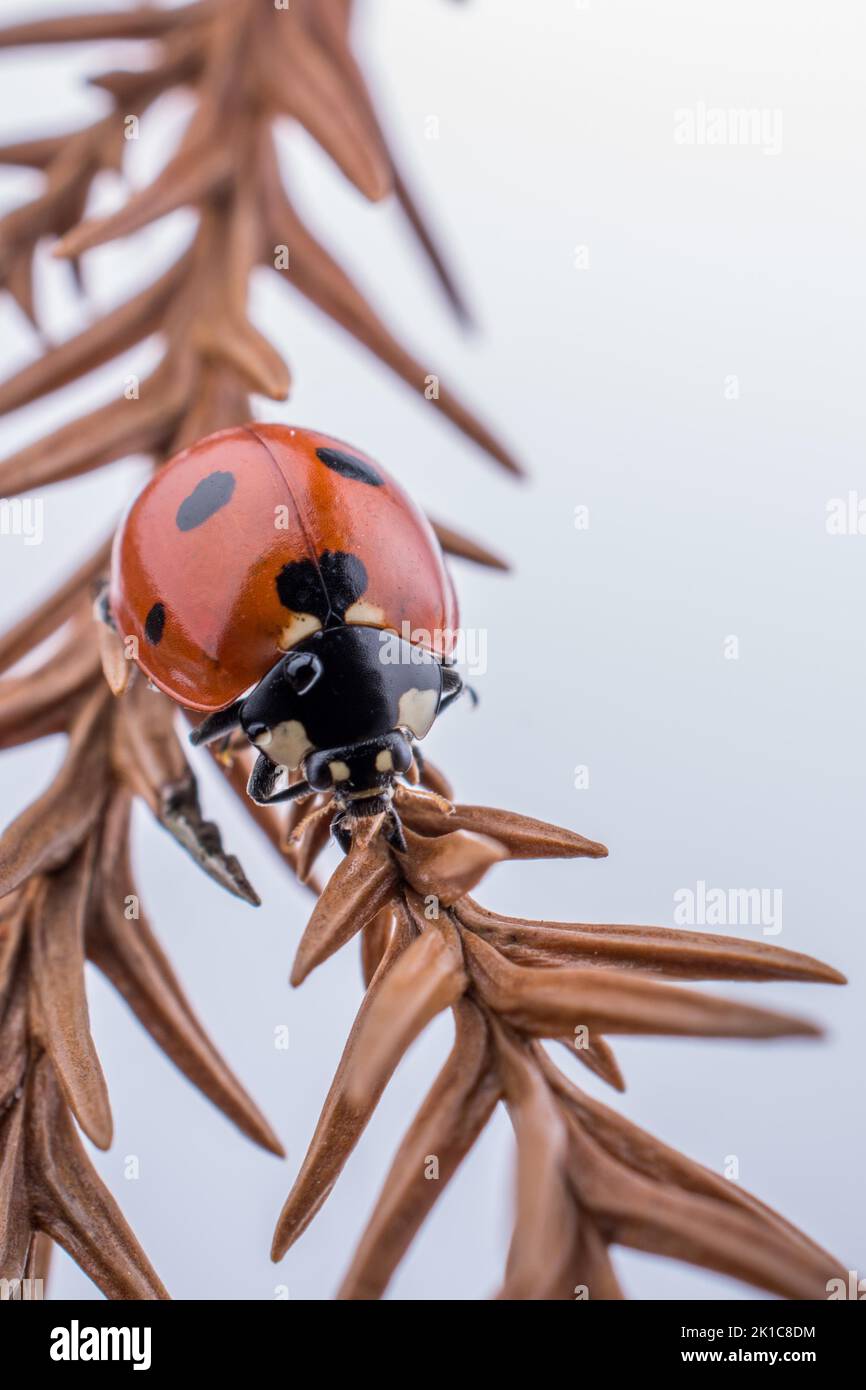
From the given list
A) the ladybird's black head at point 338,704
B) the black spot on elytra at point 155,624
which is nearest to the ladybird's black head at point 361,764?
the ladybird's black head at point 338,704

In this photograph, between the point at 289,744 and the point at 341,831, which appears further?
the point at 289,744

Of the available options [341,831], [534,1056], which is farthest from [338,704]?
[534,1056]

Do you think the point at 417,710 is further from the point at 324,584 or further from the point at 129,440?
the point at 129,440

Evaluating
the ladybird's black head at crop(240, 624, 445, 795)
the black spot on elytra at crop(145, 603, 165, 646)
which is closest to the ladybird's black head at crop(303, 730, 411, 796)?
the ladybird's black head at crop(240, 624, 445, 795)

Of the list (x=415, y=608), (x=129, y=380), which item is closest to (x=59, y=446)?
Answer: (x=129, y=380)

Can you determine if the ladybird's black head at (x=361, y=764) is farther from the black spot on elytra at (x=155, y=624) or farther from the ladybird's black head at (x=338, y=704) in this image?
the black spot on elytra at (x=155, y=624)
